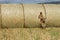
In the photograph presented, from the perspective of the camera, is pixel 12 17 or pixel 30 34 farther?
pixel 12 17

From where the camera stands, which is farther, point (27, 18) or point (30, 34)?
point (27, 18)

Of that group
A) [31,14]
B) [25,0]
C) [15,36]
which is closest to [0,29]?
[15,36]

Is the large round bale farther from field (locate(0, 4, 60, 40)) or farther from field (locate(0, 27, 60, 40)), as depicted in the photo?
field (locate(0, 27, 60, 40))

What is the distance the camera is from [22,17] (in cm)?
232

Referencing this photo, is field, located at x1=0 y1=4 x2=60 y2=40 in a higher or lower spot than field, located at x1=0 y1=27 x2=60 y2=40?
higher

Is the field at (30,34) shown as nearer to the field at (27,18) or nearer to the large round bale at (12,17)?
the field at (27,18)

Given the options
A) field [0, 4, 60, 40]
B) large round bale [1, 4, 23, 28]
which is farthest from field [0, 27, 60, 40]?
large round bale [1, 4, 23, 28]

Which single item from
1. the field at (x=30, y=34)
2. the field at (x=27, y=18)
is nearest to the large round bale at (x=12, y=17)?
the field at (x=27, y=18)

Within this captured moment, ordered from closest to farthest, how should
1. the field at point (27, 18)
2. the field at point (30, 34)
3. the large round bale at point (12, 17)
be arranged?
the field at point (30, 34) → the field at point (27, 18) → the large round bale at point (12, 17)

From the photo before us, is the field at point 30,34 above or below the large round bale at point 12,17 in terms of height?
below

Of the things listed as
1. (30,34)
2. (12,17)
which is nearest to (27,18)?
(12,17)

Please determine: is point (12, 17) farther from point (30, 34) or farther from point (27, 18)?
point (30, 34)

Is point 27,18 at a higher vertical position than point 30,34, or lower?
higher

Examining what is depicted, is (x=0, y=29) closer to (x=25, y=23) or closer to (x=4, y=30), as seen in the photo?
(x=4, y=30)
